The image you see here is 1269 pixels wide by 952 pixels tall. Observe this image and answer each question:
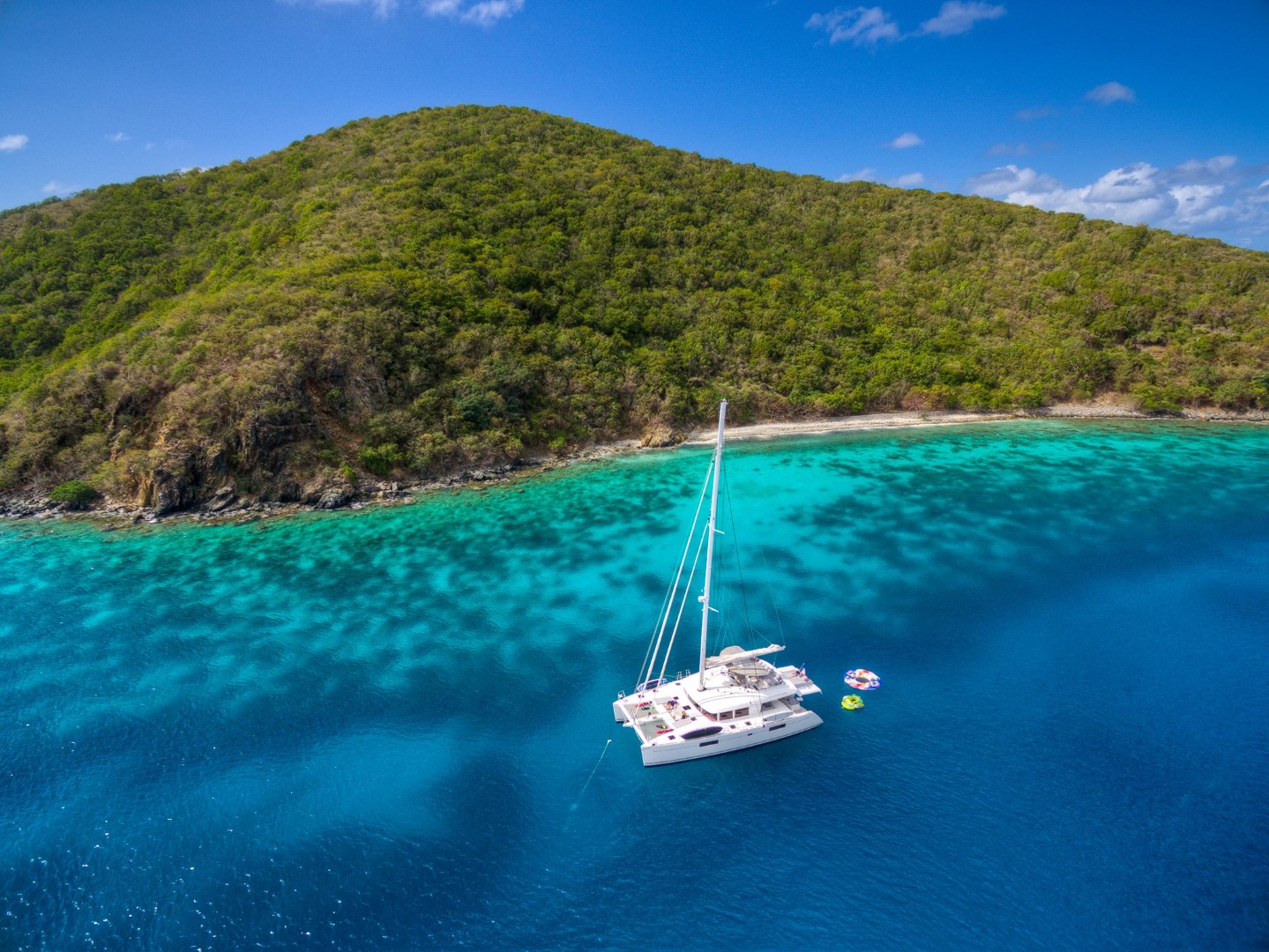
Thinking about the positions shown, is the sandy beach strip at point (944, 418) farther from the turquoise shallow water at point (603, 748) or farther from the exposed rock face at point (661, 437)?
the turquoise shallow water at point (603, 748)

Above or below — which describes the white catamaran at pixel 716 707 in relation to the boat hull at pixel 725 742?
above

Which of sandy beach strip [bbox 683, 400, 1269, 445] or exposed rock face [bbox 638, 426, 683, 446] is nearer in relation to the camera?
exposed rock face [bbox 638, 426, 683, 446]

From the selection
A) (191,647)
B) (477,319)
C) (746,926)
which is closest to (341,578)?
(191,647)

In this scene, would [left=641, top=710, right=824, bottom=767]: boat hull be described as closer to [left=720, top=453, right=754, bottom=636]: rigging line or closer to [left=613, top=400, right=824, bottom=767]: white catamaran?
[left=613, top=400, right=824, bottom=767]: white catamaran

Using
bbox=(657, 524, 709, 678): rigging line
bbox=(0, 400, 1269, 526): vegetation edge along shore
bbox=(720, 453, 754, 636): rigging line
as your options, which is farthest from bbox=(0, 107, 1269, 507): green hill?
bbox=(657, 524, 709, 678): rigging line

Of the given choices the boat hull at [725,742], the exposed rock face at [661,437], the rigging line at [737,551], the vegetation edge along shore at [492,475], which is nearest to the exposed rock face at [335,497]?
the vegetation edge along shore at [492,475]

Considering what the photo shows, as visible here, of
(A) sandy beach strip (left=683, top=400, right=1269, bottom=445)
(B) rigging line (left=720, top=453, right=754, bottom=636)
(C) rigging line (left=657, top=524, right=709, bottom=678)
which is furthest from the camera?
(A) sandy beach strip (left=683, top=400, right=1269, bottom=445)
